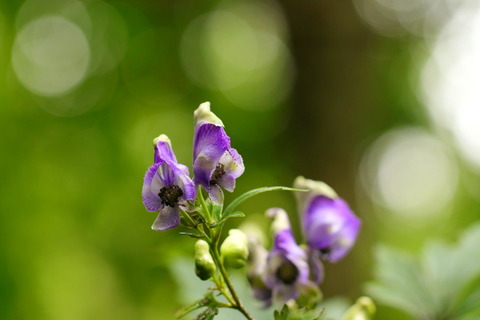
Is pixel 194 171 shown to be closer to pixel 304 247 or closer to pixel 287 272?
pixel 287 272

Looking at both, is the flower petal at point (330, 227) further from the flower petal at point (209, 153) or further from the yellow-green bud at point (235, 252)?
the flower petal at point (209, 153)

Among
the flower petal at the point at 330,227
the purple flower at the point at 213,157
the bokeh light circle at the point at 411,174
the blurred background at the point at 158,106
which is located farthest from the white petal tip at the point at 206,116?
the bokeh light circle at the point at 411,174

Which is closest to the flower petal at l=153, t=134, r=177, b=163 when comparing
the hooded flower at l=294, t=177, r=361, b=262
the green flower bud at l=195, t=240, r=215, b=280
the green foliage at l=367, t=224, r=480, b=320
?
the green flower bud at l=195, t=240, r=215, b=280

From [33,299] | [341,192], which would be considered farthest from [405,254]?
[33,299]

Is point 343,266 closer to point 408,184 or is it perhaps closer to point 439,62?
point 439,62

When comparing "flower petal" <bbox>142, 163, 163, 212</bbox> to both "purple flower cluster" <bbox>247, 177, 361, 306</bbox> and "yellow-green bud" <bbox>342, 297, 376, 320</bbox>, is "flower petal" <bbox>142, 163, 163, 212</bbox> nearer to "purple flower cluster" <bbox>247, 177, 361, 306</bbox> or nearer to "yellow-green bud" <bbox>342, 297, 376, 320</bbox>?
"purple flower cluster" <bbox>247, 177, 361, 306</bbox>

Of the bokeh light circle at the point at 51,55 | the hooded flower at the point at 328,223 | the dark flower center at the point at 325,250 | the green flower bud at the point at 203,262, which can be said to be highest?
the bokeh light circle at the point at 51,55
